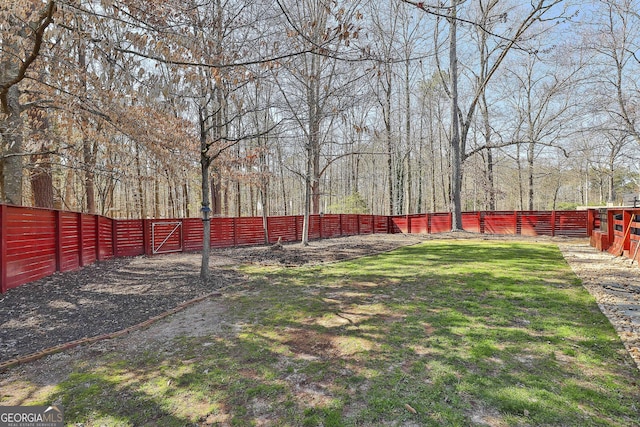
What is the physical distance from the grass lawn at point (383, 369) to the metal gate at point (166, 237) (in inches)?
294

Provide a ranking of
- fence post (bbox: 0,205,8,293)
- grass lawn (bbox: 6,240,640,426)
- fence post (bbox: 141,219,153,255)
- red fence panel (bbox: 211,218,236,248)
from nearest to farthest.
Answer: grass lawn (bbox: 6,240,640,426), fence post (bbox: 0,205,8,293), fence post (bbox: 141,219,153,255), red fence panel (bbox: 211,218,236,248)

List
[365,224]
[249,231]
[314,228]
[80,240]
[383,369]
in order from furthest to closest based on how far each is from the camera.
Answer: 1. [365,224]
2. [314,228]
3. [249,231]
4. [80,240]
5. [383,369]

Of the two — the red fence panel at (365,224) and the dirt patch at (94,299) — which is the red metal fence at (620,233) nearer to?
the dirt patch at (94,299)

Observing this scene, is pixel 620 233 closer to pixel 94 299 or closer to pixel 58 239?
pixel 94 299

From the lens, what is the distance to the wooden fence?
16.3ft

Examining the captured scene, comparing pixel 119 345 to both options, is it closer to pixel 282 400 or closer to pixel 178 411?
pixel 178 411

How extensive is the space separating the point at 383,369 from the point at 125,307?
3.86 meters

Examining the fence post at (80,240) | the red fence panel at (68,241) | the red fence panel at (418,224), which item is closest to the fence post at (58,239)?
the red fence panel at (68,241)

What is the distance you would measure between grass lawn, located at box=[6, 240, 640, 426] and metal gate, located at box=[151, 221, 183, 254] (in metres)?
7.46

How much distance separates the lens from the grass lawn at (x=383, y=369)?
2.02 m

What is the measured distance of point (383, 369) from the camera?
2.55m

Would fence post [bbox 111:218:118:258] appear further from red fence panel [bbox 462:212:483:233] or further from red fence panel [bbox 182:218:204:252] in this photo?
red fence panel [bbox 462:212:483:233]

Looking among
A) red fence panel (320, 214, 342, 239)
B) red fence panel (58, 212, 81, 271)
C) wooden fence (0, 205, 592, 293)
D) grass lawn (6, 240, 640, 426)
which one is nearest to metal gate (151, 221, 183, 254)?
wooden fence (0, 205, 592, 293)

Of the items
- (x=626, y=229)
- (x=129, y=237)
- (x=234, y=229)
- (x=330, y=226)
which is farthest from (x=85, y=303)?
(x=330, y=226)
